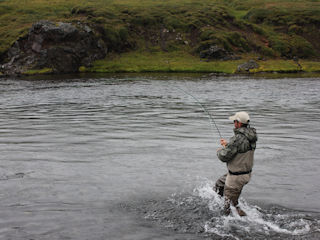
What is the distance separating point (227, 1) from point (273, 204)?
188108mm

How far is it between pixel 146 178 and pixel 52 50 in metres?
78.3

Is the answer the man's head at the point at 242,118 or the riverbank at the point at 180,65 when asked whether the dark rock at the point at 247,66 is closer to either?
the riverbank at the point at 180,65

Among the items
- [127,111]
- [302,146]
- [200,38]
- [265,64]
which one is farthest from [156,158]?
[200,38]

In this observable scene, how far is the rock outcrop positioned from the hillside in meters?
2.15

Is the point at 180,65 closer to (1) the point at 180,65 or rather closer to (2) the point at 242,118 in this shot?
(1) the point at 180,65

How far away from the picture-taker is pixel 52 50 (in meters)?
84.9

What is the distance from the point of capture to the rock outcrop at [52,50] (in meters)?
84.3

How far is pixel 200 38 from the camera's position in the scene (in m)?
107

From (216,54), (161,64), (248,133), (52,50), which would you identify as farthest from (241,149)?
(216,54)

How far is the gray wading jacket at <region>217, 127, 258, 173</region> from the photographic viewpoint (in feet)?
29.9

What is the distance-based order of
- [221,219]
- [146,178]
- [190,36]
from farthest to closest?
[190,36], [146,178], [221,219]

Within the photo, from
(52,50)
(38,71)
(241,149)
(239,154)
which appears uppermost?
(241,149)

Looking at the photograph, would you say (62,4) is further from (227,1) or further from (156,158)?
(156,158)

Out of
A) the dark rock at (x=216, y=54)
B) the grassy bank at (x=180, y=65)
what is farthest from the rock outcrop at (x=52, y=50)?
the dark rock at (x=216, y=54)
